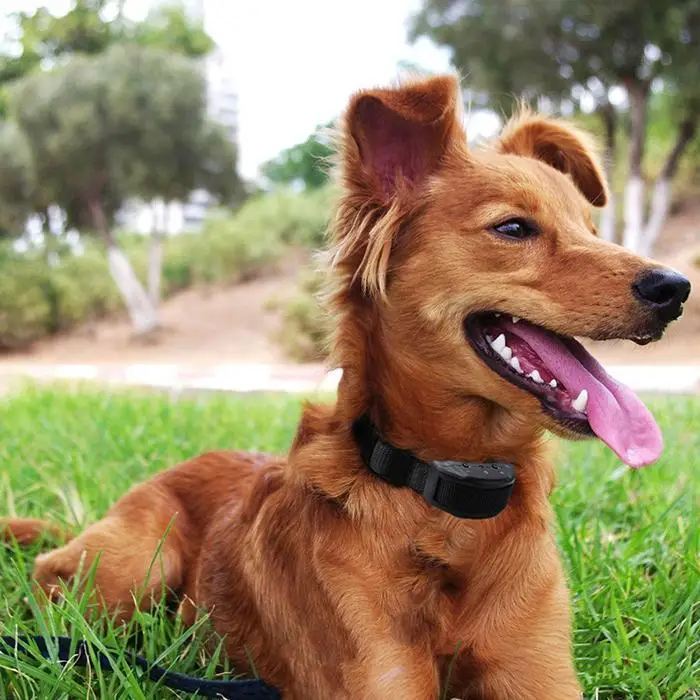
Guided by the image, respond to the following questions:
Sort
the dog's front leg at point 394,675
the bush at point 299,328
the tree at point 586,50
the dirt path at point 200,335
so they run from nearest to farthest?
the dog's front leg at point 394,675 < the tree at point 586,50 < the bush at point 299,328 < the dirt path at point 200,335

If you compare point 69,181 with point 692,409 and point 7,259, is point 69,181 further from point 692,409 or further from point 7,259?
point 692,409

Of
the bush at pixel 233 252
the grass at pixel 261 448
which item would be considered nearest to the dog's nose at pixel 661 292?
the grass at pixel 261 448

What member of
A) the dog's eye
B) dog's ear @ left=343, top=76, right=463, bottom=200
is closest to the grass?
the dog's eye

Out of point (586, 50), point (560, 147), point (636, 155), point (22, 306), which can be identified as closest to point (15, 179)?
point (22, 306)

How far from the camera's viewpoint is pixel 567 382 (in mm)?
1822

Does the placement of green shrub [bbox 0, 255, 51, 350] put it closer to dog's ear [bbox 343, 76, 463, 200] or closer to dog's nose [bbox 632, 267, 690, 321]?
dog's ear [bbox 343, 76, 463, 200]

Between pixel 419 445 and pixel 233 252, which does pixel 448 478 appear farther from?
pixel 233 252

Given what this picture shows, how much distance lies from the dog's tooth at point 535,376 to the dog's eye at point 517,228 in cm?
36

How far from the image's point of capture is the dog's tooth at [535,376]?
1811 millimetres

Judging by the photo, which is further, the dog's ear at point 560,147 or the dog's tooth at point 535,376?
the dog's ear at point 560,147

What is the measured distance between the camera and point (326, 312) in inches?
82.3

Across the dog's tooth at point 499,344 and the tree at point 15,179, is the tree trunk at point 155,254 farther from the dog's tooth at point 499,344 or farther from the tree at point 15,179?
the dog's tooth at point 499,344

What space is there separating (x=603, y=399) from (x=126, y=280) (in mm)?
18252

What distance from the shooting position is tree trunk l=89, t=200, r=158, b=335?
18906mm
